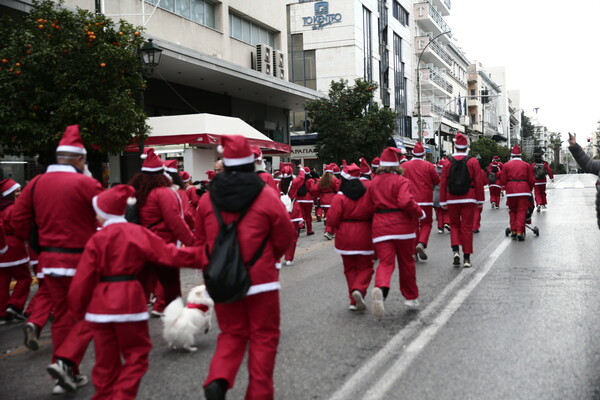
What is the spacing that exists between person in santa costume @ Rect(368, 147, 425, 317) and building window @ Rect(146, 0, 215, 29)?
17408 millimetres

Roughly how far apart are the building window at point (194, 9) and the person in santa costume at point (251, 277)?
1964cm

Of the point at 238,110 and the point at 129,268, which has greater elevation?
the point at 238,110

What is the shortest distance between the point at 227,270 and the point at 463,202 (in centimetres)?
673

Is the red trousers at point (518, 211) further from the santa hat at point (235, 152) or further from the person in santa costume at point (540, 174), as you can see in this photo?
the santa hat at point (235, 152)

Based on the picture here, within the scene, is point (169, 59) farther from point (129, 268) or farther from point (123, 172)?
point (129, 268)

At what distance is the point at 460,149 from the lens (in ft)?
32.0

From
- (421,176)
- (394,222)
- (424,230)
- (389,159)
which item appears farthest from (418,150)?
(394,222)

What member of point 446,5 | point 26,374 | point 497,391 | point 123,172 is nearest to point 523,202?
point 497,391

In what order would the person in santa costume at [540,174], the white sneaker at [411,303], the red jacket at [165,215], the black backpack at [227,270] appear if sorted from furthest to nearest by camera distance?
the person in santa costume at [540,174], the white sneaker at [411,303], the red jacket at [165,215], the black backpack at [227,270]

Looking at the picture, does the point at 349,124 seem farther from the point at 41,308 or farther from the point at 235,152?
the point at 235,152

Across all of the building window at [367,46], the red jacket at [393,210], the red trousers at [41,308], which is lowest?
the red trousers at [41,308]

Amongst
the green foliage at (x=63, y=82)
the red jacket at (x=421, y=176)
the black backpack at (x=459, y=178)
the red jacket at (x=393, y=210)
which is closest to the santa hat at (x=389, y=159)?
the red jacket at (x=393, y=210)

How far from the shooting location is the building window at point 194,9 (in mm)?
22814

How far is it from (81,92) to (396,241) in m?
8.37
